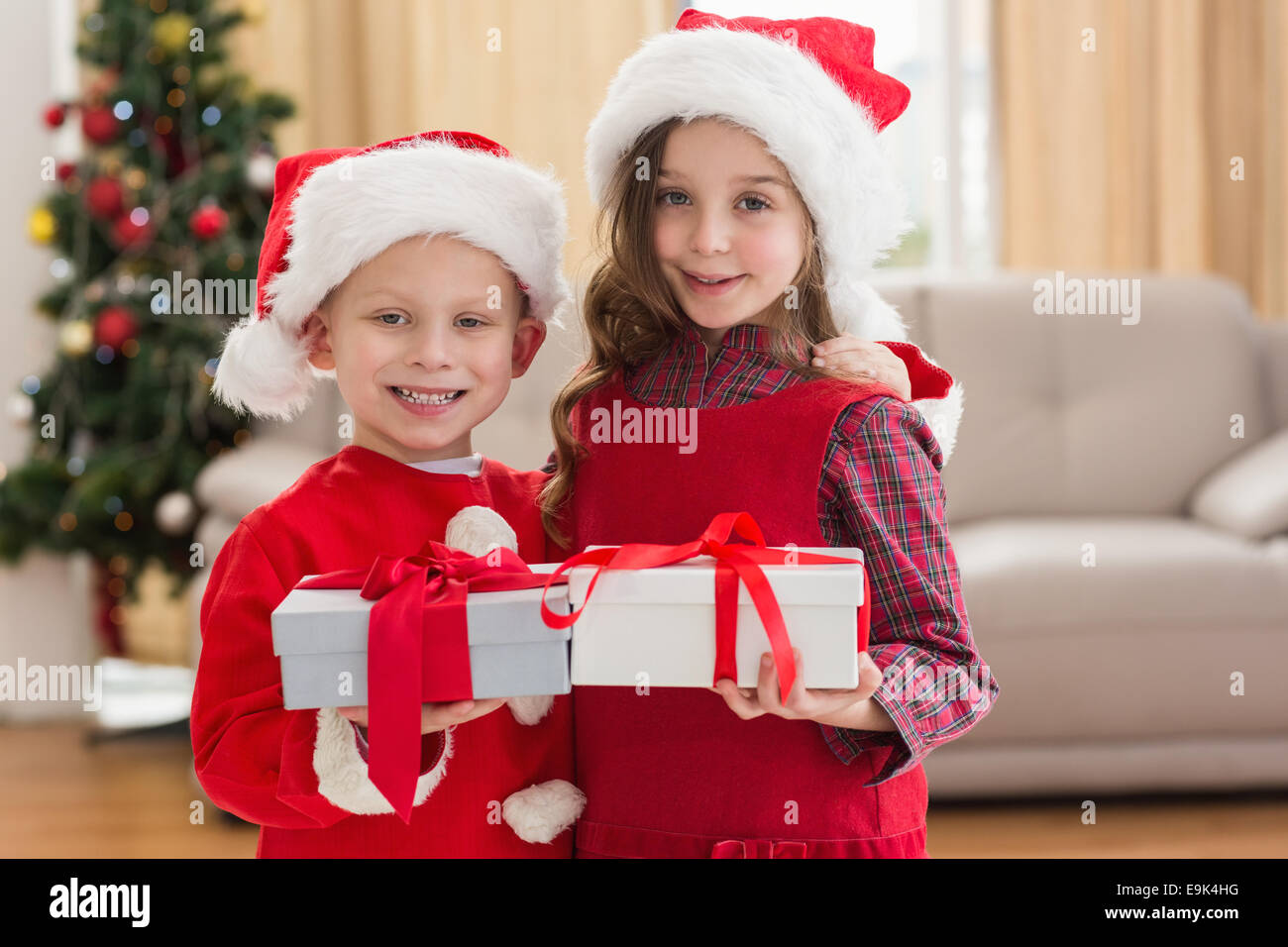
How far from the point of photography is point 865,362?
3.79ft

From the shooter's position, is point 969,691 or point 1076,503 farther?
point 1076,503

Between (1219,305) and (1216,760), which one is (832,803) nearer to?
(1216,760)

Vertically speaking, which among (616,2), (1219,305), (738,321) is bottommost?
(738,321)

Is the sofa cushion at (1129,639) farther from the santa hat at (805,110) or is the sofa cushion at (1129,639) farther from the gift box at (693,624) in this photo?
the gift box at (693,624)

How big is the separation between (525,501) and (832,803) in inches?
16.2

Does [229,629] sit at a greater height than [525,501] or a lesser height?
lesser

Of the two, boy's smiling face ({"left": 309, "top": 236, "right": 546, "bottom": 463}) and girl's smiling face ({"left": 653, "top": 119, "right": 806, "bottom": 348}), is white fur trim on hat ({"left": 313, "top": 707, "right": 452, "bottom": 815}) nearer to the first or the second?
boy's smiling face ({"left": 309, "top": 236, "right": 546, "bottom": 463})

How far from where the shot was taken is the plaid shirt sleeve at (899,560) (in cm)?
107

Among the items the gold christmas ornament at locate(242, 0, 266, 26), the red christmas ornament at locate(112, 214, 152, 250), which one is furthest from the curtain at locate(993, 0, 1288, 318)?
the red christmas ornament at locate(112, 214, 152, 250)

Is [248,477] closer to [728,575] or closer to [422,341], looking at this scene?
[422,341]

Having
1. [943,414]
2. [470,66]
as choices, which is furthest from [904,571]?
[470,66]

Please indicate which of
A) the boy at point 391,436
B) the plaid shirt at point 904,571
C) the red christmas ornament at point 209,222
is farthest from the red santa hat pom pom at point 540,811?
the red christmas ornament at point 209,222

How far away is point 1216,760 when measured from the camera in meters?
2.59
